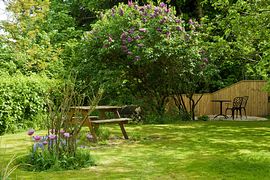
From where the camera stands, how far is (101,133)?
7719 millimetres

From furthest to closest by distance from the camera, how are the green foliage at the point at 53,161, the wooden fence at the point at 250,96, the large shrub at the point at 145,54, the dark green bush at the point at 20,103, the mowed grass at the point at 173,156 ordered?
the wooden fence at the point at 250,96, the large shrub at the point at 145,54, the dark green bush at the point at 20,103, the green foliage at the point at 53,161, the mowed grass at the point at 173,156

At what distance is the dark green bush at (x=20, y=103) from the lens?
8688 millimetres

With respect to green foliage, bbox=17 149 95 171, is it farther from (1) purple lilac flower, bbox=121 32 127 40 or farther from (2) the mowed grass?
(1) purple lilac flower, bbox=121 32 127 40

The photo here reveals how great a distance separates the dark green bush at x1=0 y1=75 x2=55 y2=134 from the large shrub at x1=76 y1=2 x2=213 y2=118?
259cm

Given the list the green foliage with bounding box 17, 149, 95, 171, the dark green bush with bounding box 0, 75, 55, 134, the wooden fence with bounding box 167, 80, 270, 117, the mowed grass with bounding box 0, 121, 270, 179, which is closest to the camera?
the mowed grass with bounding box 0, 121, 270, 179

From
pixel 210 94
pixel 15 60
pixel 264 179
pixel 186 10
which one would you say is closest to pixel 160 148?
pixel 264 179

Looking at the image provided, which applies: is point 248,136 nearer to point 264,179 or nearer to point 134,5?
point 264,179

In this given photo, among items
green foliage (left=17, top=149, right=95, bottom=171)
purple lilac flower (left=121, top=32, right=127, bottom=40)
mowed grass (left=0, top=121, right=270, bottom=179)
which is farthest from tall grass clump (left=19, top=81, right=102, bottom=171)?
purple lilac flower (left=121, top=32, right=127, bottom=40)

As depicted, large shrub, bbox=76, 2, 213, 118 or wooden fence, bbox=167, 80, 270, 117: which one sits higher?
large shrub, bbox=76, 2, 213, 118

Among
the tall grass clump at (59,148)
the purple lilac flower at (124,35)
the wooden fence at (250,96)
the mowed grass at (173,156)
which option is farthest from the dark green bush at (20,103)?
the wooden fence at (250,96)

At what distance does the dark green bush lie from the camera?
28.5 feet

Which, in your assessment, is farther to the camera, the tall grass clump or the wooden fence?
the wooden fence

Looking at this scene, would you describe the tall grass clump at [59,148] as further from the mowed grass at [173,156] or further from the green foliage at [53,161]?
the mowed grass at [173,156]

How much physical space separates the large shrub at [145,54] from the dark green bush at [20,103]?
8.49 ft
